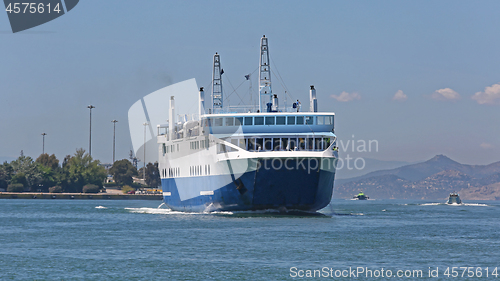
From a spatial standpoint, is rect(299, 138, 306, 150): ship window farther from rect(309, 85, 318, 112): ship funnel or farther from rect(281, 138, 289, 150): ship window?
rect(309, 85, 318, 112): ship funnel

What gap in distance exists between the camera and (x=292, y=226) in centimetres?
5809

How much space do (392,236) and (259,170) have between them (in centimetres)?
1510

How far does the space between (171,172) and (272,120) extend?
968 inches

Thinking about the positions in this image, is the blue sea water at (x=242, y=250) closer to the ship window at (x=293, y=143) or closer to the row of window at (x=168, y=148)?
the ship window at (x=293, y=143)

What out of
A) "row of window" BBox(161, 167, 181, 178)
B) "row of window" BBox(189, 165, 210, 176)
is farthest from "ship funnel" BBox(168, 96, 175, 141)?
"row of window" BBox(189, 165, 210, 176)

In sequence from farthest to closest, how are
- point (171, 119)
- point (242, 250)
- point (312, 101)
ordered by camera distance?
point (171, 119), point (312, 101), point (242, 250)

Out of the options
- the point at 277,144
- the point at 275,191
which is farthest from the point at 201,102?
the point at 275,191

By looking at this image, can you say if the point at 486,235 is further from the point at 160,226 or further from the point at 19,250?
the point at 19,250

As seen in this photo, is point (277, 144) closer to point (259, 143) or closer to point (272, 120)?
point (259, 143)

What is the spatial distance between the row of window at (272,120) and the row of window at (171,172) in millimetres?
16206

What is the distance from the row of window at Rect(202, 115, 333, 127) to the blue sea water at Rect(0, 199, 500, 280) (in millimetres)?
10118

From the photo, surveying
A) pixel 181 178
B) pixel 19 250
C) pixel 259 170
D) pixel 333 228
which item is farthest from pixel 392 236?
pixel 181 178

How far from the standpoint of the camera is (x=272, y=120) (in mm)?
69062

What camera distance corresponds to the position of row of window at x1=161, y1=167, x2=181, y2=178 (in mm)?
84750
